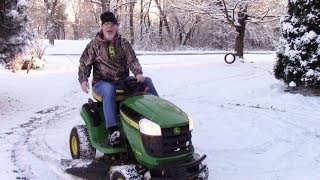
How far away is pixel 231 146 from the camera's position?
23.5 feet

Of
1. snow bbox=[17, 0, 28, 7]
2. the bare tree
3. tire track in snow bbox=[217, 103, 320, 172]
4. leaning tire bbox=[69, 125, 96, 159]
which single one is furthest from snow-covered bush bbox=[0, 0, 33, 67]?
the bare tree

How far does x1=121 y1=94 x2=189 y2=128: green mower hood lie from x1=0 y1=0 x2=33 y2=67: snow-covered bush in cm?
536

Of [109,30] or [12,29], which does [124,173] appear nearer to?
[109,30]

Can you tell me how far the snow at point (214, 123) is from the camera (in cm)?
620

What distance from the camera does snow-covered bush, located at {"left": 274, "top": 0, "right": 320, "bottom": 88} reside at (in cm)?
1083

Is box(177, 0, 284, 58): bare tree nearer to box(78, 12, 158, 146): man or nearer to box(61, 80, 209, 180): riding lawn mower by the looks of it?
box(78, 12, 158, 146): man

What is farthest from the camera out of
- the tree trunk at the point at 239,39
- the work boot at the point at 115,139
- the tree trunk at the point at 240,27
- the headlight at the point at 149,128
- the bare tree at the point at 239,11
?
the tree trunk at the point at 239,39

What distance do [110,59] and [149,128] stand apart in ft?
4.95

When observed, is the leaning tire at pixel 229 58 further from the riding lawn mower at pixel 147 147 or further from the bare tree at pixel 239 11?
the riding lawn mower at pixel 147 147

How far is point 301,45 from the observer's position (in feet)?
36.3

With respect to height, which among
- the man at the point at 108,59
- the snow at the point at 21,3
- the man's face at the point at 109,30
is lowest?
the man at the point at 108,59

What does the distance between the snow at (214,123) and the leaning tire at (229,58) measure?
136 inches

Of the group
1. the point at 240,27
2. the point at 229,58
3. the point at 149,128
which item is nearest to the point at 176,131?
the point at 149,128

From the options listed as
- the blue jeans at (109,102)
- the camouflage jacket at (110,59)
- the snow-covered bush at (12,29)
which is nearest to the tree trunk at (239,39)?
the snow-covered bush at (12,29)
